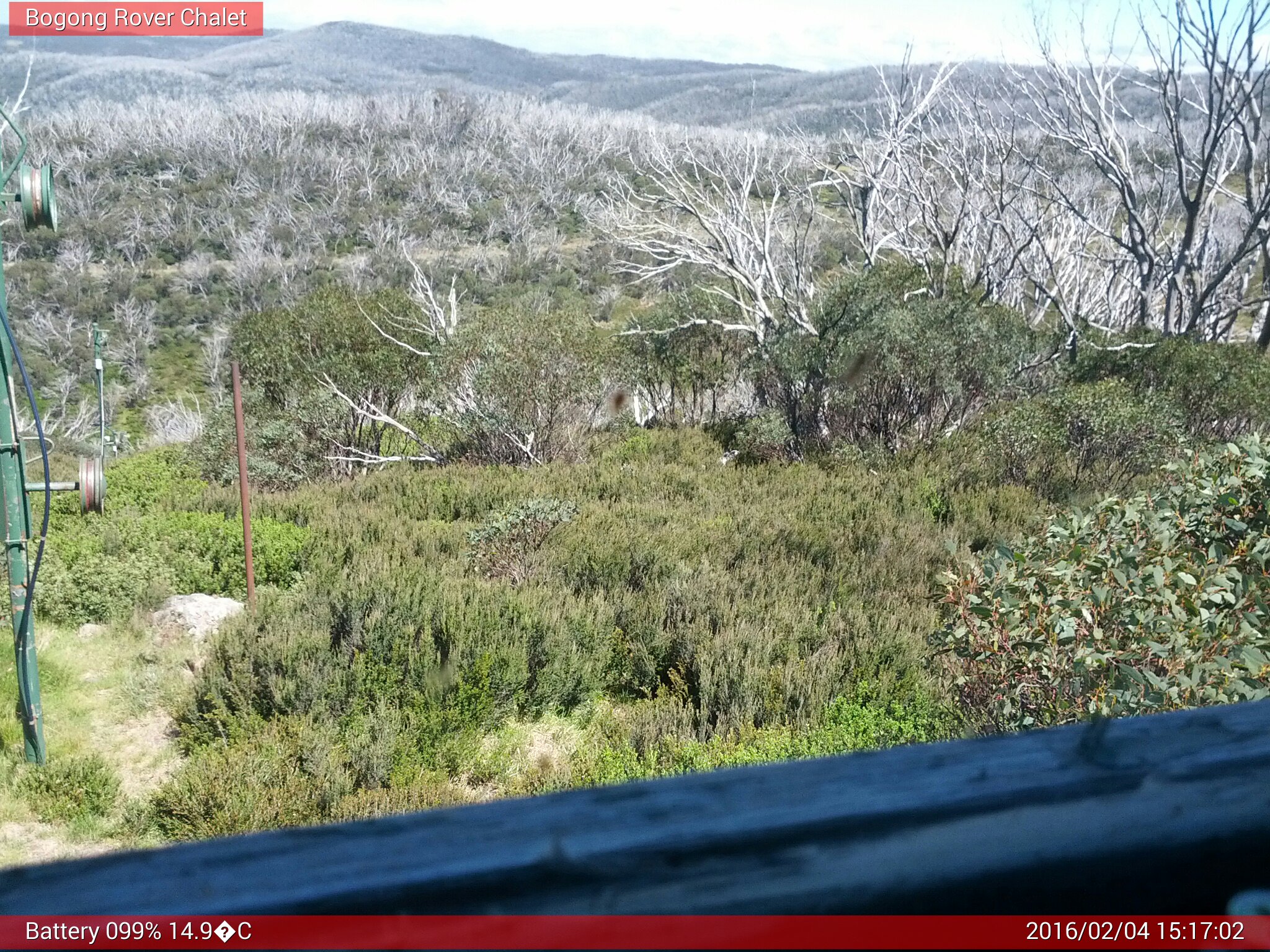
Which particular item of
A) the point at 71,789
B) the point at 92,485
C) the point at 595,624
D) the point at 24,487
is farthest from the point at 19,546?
the point at 595,624

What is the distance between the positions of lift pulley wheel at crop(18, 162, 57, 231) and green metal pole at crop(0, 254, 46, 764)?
Result: 12.5 inches

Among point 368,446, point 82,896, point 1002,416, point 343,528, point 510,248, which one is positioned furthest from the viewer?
point 510,248

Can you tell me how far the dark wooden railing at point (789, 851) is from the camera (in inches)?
23.2

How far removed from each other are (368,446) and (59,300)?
2958cm

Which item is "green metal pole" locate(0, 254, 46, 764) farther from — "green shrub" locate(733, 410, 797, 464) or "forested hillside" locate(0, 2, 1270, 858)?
"green shrub" locate(733, 410, 797, 464)

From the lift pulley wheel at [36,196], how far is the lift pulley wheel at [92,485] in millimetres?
1227

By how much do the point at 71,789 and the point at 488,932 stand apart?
5.47 metres

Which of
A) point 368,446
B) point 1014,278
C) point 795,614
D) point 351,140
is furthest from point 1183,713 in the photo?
point 351,140

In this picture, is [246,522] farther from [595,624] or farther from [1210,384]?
[1210,384]

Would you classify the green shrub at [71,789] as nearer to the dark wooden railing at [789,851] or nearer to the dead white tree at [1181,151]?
the dark wooden railing at [789,851]

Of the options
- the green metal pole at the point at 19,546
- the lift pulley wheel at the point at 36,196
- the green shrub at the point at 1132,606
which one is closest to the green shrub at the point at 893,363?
the green shrub at the point at 1132,606

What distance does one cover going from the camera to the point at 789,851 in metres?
0.63

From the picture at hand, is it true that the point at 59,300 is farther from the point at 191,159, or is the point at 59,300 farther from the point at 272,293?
the point at 191,159

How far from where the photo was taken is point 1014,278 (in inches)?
679
